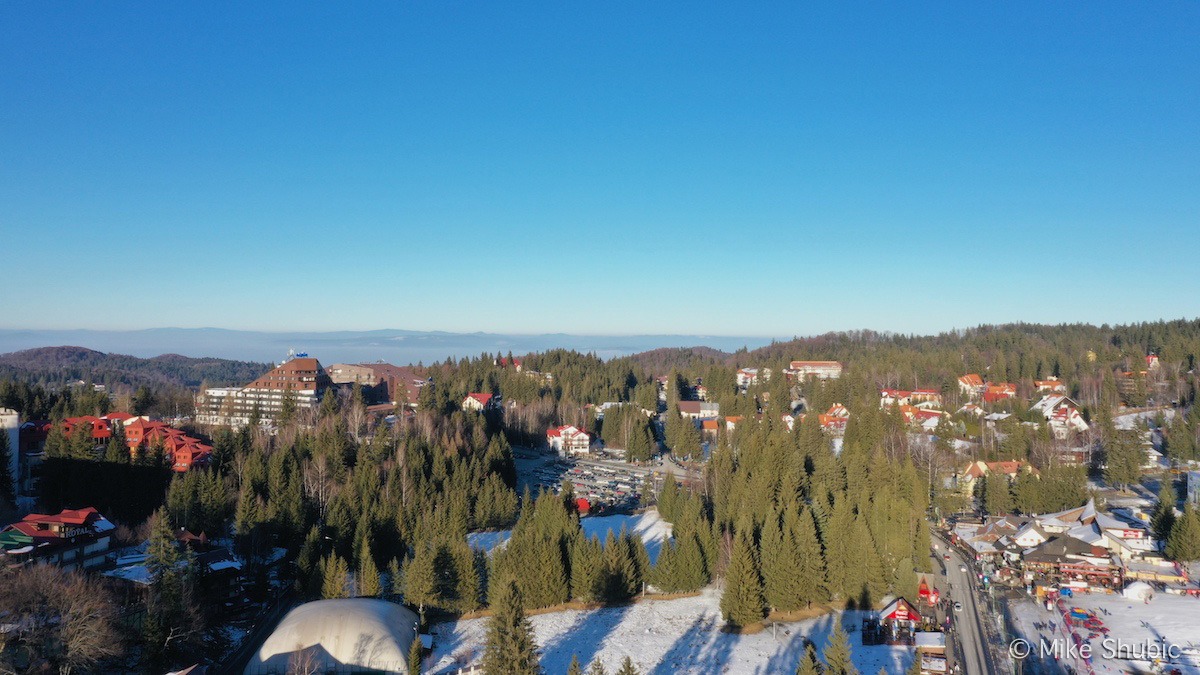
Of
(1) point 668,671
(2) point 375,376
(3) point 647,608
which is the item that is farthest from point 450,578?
(2) point 375,376

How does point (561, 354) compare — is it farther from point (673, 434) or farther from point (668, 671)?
point (668, 671)

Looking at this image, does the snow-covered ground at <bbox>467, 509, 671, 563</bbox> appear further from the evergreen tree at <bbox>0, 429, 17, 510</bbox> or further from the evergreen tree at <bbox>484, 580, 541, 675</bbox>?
the evergreen tree at <bbox>0, 429, 17, 510</bbox>

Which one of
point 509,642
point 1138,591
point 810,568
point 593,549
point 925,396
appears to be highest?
point 925,396

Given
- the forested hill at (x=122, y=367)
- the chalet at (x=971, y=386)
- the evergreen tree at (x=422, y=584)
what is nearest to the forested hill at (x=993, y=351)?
the chalet at (x=971, y=386)

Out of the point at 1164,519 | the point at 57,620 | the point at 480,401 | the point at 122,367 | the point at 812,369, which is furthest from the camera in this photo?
the point at 122,367

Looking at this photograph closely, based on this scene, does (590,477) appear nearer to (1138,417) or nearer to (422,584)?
(422,584)

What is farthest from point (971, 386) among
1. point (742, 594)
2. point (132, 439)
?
point (132, 439)
